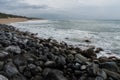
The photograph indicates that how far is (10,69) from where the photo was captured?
6027mm

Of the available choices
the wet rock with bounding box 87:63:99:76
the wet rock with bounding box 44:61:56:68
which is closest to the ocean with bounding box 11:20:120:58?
the wet rock with bounding box 87:63:99:76

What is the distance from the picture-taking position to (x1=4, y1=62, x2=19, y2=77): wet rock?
5.89 m

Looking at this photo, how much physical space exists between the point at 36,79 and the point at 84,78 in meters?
1.37

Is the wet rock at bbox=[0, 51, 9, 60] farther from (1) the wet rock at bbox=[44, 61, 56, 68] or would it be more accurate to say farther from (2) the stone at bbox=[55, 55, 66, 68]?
(2) the stone at bbox=[55, 55, 66, 68]

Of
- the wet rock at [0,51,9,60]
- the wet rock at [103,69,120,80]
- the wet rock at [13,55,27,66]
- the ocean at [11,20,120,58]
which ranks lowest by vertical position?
the ocean at [11,20,120,58]

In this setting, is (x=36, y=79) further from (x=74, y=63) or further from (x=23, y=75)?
(x=74, y=63)

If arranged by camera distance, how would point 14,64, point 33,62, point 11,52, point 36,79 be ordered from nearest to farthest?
point 36,79 → point 14,64 → point 33,62 → point 11,52

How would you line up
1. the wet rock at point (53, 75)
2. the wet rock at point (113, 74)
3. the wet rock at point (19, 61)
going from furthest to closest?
the wet rock at point (19, 61) → the wet rock at point (113, 74) → the wet rock at point (53, 75)

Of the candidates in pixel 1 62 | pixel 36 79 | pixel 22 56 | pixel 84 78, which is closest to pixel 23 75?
pixel 36 79

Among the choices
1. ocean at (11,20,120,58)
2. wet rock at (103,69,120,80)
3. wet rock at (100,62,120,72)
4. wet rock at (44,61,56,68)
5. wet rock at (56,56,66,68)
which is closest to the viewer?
wet rock at (103,69,120,80)

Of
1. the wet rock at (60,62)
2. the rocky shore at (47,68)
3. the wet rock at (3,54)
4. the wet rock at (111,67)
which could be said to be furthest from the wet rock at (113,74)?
the wet rock at (3,54)

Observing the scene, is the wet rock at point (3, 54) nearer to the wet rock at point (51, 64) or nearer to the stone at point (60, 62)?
the wet rock at point (51, 64)

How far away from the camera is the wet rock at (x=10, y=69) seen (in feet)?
19.3

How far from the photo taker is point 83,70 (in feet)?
21.8
